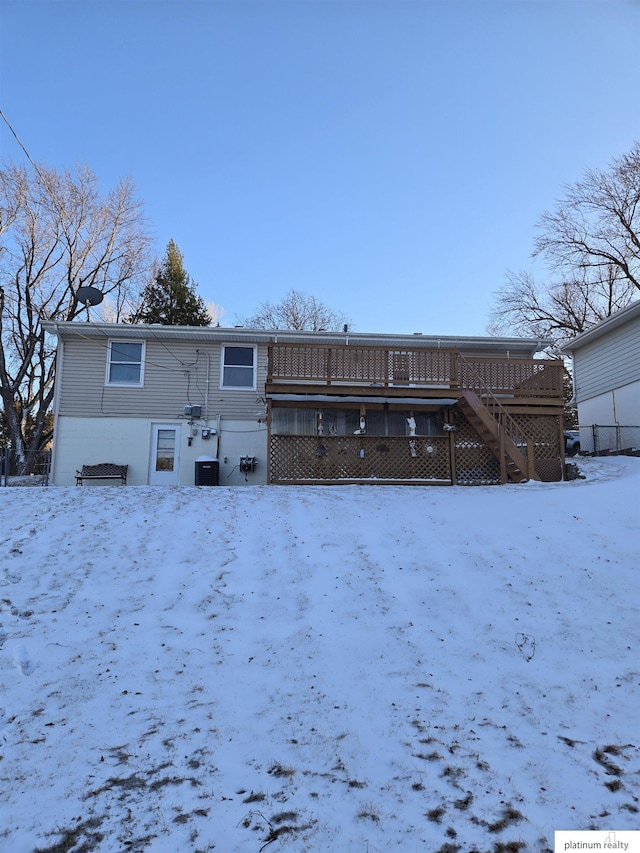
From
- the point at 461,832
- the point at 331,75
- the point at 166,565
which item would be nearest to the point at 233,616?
the point at 166,565

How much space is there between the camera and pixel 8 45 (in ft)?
32.0

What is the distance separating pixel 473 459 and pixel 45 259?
2193cm

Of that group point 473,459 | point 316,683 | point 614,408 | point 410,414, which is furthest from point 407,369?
point 316,683

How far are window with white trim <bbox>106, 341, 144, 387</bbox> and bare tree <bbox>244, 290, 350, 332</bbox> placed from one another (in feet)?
63.9

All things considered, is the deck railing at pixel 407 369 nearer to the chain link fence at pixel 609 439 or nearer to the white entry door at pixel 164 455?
the white entry door at pixel 164 455

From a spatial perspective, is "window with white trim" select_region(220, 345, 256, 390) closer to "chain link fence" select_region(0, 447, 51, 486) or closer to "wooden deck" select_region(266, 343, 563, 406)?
"wooden deck" select_region(266, 343, 563, 406)

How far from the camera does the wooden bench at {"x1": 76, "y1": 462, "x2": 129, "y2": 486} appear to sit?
13.3m

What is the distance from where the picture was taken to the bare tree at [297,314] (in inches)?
1323

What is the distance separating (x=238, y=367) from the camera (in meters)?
14.6

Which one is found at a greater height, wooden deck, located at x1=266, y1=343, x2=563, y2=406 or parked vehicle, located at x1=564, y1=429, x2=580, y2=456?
wooden deck, located at x1=266, y1=343, x2=563, y2=406

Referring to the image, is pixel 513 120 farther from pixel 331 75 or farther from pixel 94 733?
pixel 94 733

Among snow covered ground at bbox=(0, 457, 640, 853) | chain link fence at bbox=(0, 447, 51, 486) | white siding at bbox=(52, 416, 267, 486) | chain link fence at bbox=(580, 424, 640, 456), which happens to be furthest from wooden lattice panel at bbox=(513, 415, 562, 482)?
chain link fence at bbox=(0, 447, 51, 486)

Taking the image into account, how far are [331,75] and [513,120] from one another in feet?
16.0

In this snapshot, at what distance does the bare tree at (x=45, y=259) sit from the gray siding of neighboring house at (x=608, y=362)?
21.8 metres
